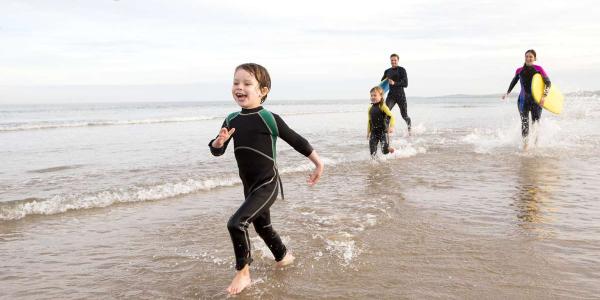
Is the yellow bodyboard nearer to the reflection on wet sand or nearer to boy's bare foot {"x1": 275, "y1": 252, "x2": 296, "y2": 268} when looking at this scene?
the reflection on wet sand

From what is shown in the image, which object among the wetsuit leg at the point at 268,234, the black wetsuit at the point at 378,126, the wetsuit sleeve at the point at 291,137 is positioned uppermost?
the wetsuit sleeve at the point at 291,137

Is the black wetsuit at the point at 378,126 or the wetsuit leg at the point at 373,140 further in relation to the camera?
the wetsuit leg at the point at 373,140

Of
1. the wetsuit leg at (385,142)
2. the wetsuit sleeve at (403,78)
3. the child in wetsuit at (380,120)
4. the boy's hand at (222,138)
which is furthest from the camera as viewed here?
the wetsuit sleeve at (403,78)

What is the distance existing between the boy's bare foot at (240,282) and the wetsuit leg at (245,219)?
5cm

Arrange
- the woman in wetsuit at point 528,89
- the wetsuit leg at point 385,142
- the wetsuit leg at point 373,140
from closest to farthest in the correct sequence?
the wetsuit leg at point 385,142 < the wetsuit leg at point 373,140 < the woman in wetsuit at point 528,89

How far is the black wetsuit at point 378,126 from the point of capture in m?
9.55

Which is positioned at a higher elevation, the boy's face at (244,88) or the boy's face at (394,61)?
the boy's face at (394,61)

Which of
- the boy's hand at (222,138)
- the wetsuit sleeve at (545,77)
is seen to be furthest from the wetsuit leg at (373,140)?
the boy's hand at (222,138)

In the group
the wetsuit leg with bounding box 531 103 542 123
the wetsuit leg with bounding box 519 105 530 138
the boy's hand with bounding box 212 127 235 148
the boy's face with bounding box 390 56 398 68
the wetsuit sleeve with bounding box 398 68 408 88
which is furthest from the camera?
the wetsuit sleeve with bounding box 398 68 408 88

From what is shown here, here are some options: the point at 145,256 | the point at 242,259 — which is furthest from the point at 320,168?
the point at 145,256

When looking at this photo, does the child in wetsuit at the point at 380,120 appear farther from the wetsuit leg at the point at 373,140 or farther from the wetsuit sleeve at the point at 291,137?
the wetsuit sleeve at the point at 291,137

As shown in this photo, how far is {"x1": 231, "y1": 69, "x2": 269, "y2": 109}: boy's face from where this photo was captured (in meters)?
3.52

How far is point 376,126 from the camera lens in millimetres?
9727

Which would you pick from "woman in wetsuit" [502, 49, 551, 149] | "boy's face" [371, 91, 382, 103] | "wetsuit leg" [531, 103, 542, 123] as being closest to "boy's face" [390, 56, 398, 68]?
"woman in wetsuit" [502, 49, 551, 149]
